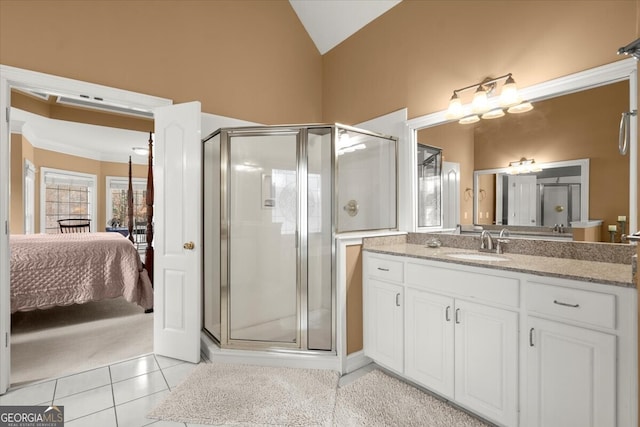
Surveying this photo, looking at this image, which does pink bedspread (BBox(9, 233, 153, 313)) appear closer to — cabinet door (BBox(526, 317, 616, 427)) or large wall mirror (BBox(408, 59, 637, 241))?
large wall mirror (BBox(408, 59, 637, 241))

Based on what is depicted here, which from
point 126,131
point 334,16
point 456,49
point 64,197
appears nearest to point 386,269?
point 456,49

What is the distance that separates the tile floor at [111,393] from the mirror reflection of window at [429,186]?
231 centimetres

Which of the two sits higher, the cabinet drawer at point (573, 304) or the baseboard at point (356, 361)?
the cabinet drawer at point (573, 304)

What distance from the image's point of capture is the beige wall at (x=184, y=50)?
7.33ft

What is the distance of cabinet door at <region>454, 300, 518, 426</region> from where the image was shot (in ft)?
5.32

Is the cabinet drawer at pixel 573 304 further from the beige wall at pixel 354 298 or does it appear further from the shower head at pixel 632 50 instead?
the beige wall at pixel 354 298

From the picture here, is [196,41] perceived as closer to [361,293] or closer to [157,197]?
[157,197]

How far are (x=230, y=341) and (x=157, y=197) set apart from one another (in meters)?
1.37

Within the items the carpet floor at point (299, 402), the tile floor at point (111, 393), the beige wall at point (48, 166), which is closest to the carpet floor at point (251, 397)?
the carpet floor at point (299, 402)

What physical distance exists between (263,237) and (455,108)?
194cm

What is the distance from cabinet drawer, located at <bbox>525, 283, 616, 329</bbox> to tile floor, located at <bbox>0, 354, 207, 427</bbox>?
1.98 m

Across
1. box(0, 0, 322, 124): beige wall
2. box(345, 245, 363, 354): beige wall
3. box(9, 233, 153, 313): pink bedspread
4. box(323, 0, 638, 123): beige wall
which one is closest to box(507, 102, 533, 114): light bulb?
box(323, 0, 638, 123): beige wall

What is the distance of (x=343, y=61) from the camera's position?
3688mm

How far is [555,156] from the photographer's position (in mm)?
2070
